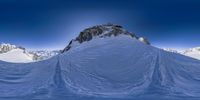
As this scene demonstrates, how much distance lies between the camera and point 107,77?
22.6m

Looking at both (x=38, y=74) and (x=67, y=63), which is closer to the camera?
(x=38, y=74)

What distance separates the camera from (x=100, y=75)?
900 inches

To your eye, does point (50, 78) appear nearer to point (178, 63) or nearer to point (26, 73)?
point (26, 73)

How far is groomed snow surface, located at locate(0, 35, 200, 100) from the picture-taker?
1878cm

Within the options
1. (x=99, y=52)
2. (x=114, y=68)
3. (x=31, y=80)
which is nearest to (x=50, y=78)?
(x=31, y=80)

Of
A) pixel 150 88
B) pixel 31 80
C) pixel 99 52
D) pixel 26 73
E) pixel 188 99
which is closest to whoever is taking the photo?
pixel 188 99

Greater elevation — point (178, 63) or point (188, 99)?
point (178, 63)

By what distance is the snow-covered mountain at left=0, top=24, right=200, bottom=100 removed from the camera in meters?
18.8

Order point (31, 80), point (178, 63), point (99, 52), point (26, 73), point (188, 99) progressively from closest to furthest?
point (188, 99) < point (31, 80) < point (26, 73) < point (178, 63) < point (99, 52)

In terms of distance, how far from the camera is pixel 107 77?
22625 mm

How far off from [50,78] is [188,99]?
7.38 metres

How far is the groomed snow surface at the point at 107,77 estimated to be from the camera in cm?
1878

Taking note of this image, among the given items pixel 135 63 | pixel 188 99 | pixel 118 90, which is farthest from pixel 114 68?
pixel 188 99

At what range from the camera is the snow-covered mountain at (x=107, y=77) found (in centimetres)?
1878
